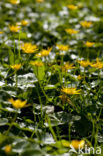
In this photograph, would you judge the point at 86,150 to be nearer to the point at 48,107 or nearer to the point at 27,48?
the point at 48,107

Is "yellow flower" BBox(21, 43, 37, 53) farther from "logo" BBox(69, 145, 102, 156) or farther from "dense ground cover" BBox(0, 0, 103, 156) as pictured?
"logo" BBox(69, 145, 102, 156)

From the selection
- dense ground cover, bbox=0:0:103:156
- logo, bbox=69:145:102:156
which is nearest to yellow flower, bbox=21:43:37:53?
dense ground cover, bbox=0:0:103:156

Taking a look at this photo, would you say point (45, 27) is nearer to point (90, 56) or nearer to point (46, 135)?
point (90, 56)

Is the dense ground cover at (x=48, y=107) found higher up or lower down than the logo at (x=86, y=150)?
higher up

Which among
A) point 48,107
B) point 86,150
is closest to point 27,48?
point 48,107

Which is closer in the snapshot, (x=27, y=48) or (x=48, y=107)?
(x=48, y=107)

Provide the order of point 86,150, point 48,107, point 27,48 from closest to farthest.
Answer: point 86,150
point 48,107
point 27,48

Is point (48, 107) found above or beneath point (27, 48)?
beneath

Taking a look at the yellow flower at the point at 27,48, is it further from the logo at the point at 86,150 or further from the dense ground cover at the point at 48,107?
the logo at the point at 86,150

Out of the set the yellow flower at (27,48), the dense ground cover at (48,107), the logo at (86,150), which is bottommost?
the logo at (86,150)

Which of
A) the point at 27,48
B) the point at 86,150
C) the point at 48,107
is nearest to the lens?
the point at 86,150

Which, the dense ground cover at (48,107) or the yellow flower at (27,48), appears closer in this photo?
the dense ground cover at (48,107)

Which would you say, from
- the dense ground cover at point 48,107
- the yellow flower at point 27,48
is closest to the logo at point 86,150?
the dense ground cover at point 48,107
